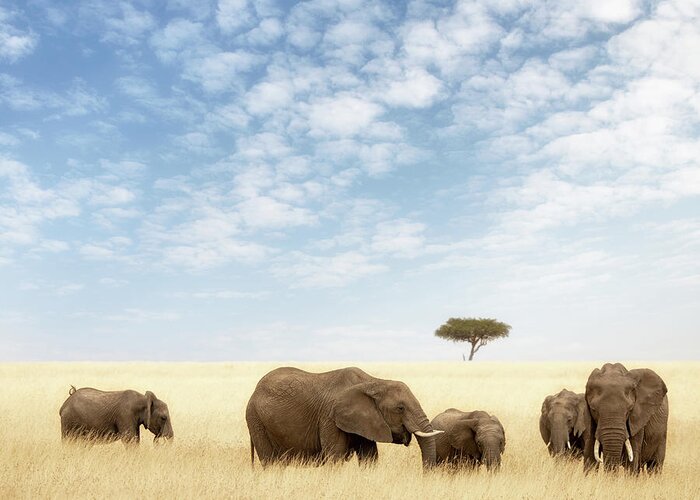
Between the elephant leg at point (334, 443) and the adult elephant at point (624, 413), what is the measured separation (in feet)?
14.1

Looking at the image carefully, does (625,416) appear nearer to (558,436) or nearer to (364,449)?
(558,436)

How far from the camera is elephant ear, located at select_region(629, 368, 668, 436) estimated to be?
1216 centimetres

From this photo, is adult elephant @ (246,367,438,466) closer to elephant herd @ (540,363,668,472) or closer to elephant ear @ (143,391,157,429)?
elephant herd @ (540,363,668,472)

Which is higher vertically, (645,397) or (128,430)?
(645,397)

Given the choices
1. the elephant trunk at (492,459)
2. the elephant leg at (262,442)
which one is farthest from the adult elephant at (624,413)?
the elephant leg at (262,442)

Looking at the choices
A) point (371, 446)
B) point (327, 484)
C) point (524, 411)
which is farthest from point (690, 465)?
point (524, 411)

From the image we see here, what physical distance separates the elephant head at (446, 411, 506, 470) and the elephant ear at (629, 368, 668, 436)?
2433mm

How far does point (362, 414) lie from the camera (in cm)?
1234

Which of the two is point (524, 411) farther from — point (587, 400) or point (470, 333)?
point (470, 333)

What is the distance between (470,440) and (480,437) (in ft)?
1.51

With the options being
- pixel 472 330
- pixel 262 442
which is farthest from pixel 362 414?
pixel 472 330

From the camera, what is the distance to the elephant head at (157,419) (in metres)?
17.5

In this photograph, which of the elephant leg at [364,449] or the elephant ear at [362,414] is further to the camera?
the elephant leg at [364,449]

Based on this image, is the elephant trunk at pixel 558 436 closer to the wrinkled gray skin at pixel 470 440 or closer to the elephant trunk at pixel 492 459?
the wrinkled gray skin at pixel 470 440
